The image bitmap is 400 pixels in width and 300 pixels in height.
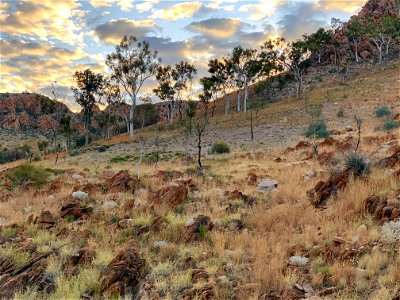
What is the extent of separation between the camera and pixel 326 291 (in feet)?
19.1

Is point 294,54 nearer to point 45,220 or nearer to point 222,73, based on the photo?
point 222,73

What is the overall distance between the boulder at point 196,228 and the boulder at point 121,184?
6056 millimetres

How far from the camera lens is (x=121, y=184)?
15.3 meters

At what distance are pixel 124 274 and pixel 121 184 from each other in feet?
28.5

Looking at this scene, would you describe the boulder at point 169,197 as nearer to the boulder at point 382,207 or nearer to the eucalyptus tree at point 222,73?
the boulder at point 382,207

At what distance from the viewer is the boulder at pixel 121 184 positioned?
15006 millimetres

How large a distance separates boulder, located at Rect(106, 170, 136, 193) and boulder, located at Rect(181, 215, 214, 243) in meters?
6.06

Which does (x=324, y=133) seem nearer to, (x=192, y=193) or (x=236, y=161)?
(x=236, y=161)

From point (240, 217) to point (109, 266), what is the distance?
429cm

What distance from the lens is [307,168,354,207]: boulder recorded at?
1045cm

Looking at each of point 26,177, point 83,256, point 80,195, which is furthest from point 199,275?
point 26,177

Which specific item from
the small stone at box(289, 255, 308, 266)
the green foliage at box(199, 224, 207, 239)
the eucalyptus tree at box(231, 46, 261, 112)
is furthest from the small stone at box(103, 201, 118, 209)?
the eucalyptus tree at box(231, 46, 261, 112)

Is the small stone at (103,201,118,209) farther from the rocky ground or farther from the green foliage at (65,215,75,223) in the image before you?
the green foliage at (65,215,75,223)

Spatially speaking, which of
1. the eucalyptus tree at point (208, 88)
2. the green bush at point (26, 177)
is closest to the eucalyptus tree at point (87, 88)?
the eucalyptus tree at point (208, 88)
